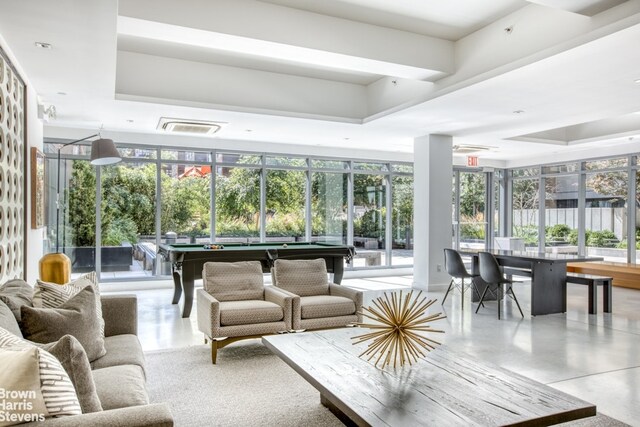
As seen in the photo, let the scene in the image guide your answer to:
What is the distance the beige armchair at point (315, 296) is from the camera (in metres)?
4.77

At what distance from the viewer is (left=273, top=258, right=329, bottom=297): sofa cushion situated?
17.2ft

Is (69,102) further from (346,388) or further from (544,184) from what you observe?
(544,184)

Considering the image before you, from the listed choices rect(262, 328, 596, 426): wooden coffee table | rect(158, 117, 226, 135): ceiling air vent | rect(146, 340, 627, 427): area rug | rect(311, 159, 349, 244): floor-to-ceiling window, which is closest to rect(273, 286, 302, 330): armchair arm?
rect(146, 340, 627, 427): area rug

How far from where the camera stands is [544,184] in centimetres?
1191

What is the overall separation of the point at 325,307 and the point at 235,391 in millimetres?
1503

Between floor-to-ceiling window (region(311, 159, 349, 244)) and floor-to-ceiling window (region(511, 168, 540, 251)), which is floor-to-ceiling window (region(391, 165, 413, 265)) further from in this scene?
floor-to-ceiling window (region(511, 168, 540, 251))

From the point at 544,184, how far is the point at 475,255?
552 centimetres

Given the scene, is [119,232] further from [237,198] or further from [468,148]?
[468,148]

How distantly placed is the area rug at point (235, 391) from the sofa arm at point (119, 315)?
539 mm

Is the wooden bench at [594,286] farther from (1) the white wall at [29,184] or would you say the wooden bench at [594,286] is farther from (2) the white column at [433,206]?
(1) the white wall at [29,184]

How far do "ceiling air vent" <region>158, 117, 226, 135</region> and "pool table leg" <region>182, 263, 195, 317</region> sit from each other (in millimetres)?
2423

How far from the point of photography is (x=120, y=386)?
2332mm

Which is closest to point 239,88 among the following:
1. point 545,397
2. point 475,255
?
point 475,255

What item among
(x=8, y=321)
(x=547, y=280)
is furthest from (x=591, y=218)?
(x=8, y=321)
